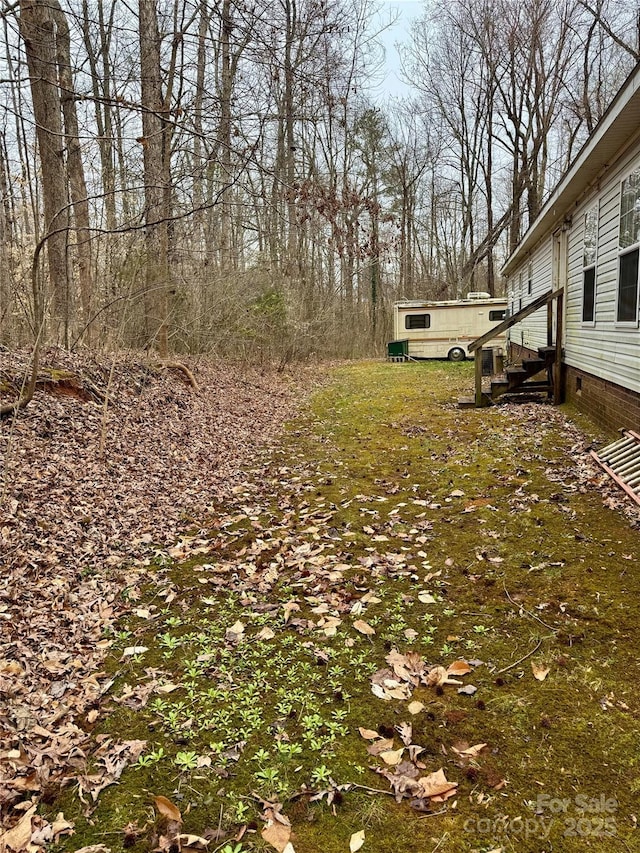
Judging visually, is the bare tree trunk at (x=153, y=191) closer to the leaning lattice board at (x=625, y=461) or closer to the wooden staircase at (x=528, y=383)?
the wooden staircase at (x=528, y=383)

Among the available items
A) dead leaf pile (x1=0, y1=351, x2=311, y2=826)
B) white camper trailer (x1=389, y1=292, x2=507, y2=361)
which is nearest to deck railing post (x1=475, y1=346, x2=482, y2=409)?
dead leaf pile (x1=0, y1=351, x2=311, y2=826)

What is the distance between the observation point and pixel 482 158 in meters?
27.5

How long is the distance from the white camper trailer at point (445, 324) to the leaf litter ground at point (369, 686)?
1742cm

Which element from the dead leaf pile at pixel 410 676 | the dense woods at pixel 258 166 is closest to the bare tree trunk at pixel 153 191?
the dense woods at pixel 258 166

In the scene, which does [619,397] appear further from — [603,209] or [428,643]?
[428,643]

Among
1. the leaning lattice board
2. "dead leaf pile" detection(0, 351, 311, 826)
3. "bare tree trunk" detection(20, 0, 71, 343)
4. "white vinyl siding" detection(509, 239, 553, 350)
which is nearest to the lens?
"dead leaf pile" detection(0, 351, 311, 826)

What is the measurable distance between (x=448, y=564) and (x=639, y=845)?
2.29 m

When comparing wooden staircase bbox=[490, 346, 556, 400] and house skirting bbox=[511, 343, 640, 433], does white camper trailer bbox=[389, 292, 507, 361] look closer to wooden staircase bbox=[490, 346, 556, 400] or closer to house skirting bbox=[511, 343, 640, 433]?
wooden staircase bbox=[490, 346, 556, 400]

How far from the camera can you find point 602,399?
7262 mm

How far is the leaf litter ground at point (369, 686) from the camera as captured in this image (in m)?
2.04

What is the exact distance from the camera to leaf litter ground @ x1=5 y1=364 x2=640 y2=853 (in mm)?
2035

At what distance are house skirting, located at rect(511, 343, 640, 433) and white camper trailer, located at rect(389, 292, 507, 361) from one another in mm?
12744

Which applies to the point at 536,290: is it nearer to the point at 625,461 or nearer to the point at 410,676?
the point at 625,461

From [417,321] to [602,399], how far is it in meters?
15.9
